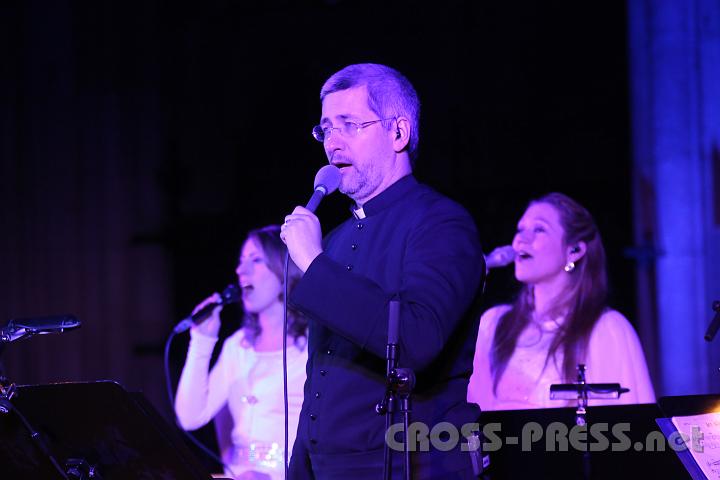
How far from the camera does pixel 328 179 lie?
7.28ft

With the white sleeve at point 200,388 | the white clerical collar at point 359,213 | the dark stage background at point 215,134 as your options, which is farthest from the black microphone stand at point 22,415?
the dark stage background at point 215,134

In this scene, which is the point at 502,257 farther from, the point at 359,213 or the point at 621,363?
A: the point at 359,213

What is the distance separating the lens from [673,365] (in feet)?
17.1

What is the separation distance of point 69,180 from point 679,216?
378cm

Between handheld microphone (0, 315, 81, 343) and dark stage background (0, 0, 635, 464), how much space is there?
3.22 meters

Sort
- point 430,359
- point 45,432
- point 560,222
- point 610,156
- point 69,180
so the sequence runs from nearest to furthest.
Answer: point 430,359 < point 45,432 < point 560,222 < point 610,156 < point 69,180

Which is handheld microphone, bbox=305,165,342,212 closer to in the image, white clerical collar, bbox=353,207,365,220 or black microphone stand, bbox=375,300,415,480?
white clerical collar, bbox=353,207,365,220

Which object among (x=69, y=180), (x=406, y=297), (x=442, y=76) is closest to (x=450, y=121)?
(x=442, y=76)

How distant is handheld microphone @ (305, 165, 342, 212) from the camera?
213 cm

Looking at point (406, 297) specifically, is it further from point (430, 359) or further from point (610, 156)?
point (610, 156)

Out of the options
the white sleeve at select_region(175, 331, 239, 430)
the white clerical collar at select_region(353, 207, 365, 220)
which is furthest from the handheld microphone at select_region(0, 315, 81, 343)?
the white sleeve at select_region(175, 331, 239, 430)

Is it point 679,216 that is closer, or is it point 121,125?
point 679,216

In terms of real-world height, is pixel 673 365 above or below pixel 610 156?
below

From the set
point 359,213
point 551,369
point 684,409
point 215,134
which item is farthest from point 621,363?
point 215,134
